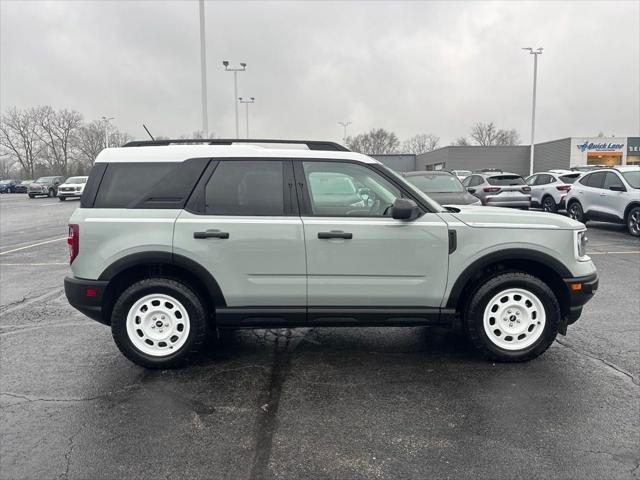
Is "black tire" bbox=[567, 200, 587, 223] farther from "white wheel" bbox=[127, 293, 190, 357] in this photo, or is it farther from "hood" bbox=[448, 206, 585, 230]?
"white wheel" bbox=[127, 293, 190, 357]

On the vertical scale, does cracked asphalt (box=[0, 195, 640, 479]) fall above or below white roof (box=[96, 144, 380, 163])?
below

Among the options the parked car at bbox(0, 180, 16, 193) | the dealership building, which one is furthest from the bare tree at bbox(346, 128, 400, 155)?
the parked car at bbox(0, 180, 16, 193)

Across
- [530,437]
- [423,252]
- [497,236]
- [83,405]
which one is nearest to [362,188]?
[423,252]

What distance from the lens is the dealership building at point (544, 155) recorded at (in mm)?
45219

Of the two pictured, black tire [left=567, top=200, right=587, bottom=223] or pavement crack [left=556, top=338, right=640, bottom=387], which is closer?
pavement crack [left=556, top=338, right=640, bottom=387]

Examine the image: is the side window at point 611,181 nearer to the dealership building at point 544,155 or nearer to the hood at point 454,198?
the hood at point 454,198

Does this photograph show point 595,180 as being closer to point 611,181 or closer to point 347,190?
point 611,181

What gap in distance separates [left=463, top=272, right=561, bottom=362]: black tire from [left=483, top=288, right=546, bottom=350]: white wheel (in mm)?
32

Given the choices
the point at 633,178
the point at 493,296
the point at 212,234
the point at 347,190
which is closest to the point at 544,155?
the point at 633,178

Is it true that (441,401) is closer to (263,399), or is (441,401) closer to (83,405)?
(263,399)

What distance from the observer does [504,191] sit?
16.2 metres

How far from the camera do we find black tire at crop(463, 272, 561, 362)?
414 centimetres

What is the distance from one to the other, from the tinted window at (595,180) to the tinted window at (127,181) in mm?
12458

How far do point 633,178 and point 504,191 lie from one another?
→ 14.8ft
